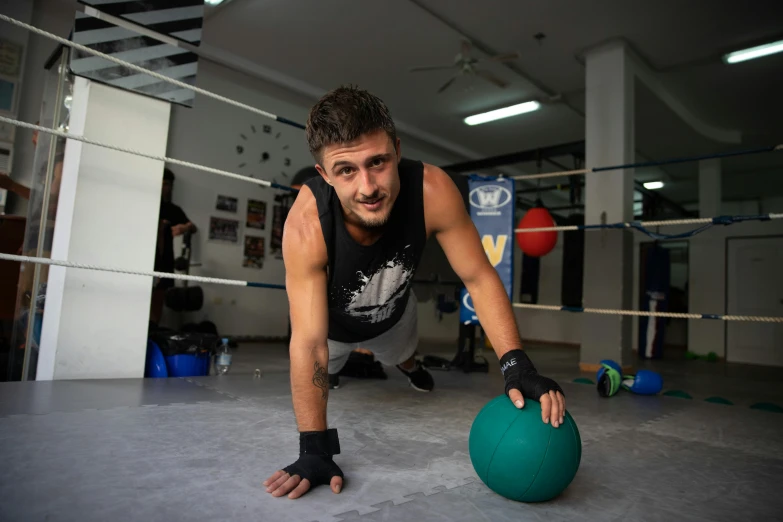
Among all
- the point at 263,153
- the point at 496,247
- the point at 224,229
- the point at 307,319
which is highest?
the point at 263,153

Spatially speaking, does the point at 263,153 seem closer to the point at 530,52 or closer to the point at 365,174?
the point at 530,52

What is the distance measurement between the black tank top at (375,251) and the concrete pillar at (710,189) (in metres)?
7.73

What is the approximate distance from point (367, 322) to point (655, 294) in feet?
23.3

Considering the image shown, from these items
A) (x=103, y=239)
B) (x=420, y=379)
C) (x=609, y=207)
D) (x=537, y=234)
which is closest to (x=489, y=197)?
(x=537, y=234)

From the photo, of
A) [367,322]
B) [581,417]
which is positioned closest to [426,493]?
[367,322]

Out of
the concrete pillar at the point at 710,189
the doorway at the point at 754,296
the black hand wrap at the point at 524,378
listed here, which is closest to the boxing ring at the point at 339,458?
the black hand wrap at the point at 524,378

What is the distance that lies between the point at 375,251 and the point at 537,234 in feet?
10.3

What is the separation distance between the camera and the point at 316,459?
46.1 inches

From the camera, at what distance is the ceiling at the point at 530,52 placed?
455cm

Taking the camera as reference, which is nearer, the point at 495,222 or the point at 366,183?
the point at 366,183

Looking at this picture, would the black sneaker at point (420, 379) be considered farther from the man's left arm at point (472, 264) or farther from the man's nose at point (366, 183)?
the man's nose at point (366, 183)

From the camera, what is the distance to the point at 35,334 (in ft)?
7.77

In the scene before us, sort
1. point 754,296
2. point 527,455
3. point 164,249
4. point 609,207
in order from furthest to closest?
1. point 754,296
2. point 609,207
3. point 164,249
4. point 527,455

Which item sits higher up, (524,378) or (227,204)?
(227,204)
